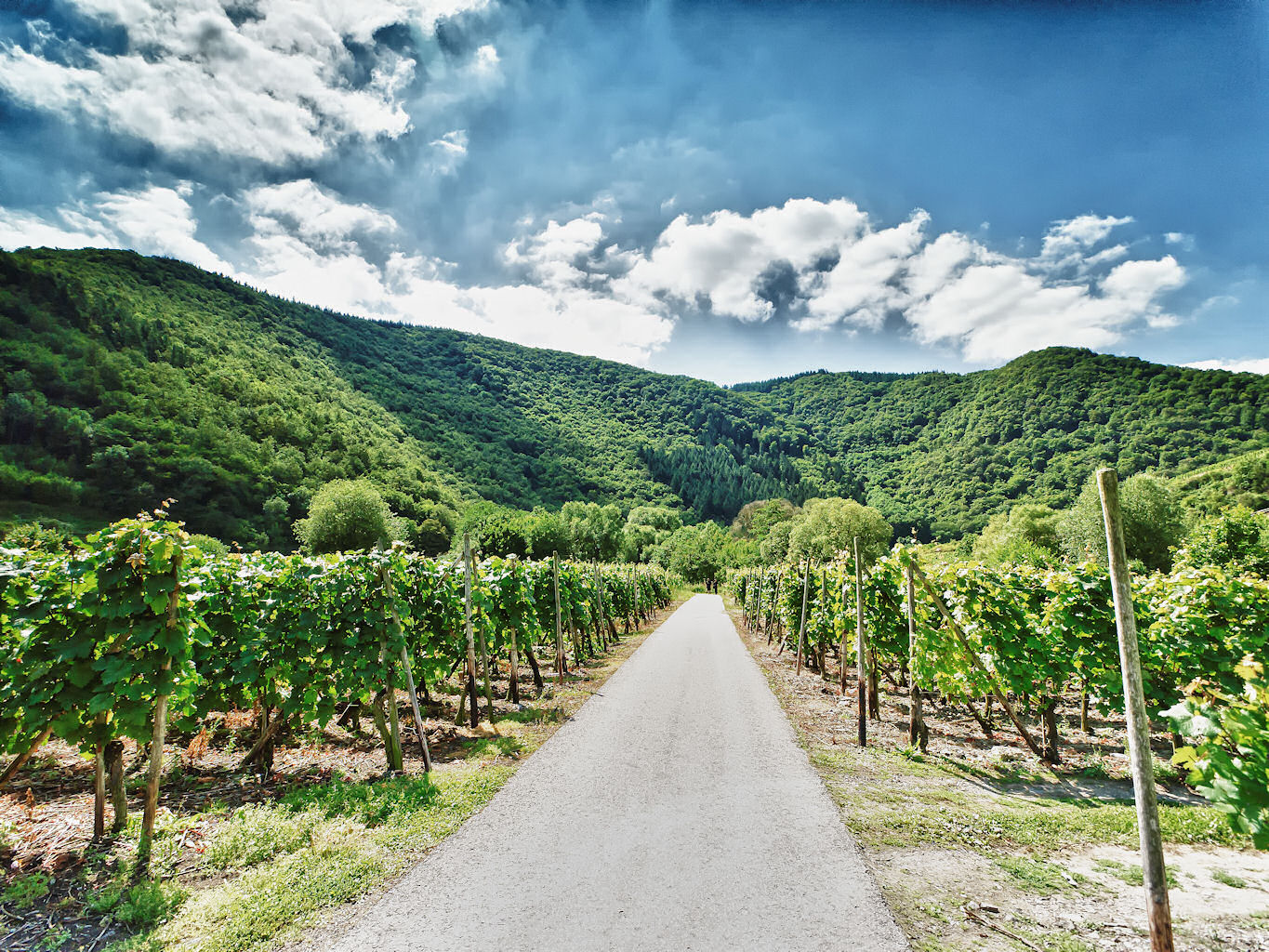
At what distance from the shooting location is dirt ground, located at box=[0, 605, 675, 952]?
3.79m

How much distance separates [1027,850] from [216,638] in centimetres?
934

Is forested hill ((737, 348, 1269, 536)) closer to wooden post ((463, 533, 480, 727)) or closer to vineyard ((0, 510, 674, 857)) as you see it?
wooden post ((463, 533, 480, 727))

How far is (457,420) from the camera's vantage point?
12481 centimetres

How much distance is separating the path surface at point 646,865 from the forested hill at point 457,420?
218 feet

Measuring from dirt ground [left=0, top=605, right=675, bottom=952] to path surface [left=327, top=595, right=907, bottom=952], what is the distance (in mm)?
1654

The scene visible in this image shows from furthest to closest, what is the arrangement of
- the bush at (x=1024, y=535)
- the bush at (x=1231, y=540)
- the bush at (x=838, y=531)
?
1. the bush at (x=838, y=531)
2. the bush at (x=1024, y=535)
3. the bush at (x=1231, y=540)

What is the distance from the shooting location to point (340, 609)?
6.98 m

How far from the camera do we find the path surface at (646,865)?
362cm

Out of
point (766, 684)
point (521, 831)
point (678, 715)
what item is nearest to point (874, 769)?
point (678, 715)

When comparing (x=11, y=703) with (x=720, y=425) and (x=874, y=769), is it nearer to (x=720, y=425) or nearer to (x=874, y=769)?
(x=874, y=769)

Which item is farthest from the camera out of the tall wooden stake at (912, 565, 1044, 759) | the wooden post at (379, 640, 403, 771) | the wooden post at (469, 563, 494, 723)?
the wooden post at (469, 563, 494, 723)

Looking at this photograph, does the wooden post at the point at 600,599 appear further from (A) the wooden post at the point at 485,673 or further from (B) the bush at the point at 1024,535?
(B) the bush at the point at 1024,535

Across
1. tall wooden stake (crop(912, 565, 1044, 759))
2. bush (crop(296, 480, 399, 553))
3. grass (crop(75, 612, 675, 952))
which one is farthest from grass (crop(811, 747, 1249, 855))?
bush (crop(296, 480, 399, 553))

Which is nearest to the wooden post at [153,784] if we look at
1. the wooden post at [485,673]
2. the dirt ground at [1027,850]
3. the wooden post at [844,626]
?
the wooden post at [485,673]
